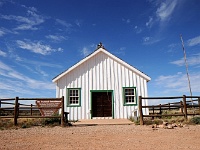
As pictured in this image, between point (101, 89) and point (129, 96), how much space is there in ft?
8.28

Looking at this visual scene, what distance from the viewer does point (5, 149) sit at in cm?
591

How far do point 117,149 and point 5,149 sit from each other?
10.8 ft

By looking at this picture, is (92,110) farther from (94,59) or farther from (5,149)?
(5,149)

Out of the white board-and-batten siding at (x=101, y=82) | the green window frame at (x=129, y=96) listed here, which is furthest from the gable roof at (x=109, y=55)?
the green window frame at (x=129, y=96)

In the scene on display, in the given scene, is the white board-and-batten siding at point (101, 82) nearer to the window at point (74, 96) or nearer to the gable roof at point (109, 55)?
the gable roof at point (109, 55)

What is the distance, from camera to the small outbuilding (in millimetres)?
17047

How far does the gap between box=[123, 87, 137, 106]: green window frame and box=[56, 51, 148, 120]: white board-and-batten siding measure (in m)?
0.27

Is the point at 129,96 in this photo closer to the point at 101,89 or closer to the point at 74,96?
the point at 101,89

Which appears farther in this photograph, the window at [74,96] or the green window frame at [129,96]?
the green window frame at [129,96]

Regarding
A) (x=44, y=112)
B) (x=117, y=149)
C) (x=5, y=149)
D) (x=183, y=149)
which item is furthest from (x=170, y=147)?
(x=44, y=112)

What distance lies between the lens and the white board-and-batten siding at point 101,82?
55.9 feet

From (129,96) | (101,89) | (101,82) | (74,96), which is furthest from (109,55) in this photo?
(74,96)

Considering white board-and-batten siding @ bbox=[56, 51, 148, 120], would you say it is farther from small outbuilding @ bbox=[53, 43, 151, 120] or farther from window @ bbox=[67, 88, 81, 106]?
window @ bbox=[67, 88, 81, 106]

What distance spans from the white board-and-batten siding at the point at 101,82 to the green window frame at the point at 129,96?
0.27 meters
